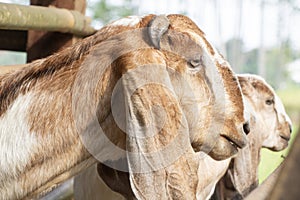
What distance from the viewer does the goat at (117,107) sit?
9.68 ft

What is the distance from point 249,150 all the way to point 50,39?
6.37 ft

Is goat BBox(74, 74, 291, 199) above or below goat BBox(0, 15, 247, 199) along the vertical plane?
below

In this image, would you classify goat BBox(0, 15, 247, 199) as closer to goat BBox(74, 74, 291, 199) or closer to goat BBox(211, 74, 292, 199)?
goat BBox(74, 74, 291, 199)

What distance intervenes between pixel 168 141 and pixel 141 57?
40cm

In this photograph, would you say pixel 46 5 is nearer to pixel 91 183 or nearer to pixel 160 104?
pixel 91 183

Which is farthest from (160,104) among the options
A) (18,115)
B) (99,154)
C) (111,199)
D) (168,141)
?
(111,199)

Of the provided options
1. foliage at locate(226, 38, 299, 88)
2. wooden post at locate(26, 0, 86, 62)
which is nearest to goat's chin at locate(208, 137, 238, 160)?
wooden post at locate(26, 0, 86, 62)

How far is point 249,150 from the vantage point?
5547 millimetres

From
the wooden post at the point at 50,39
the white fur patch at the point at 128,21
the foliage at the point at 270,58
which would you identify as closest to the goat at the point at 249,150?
the white fur patch at the point at 128,21

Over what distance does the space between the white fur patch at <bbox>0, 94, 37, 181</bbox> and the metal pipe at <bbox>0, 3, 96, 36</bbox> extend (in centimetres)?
110

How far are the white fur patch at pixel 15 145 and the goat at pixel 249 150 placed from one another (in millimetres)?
741

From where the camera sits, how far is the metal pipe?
398 centimetres

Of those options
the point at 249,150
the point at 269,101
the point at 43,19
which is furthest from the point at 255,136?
the point at 43,19

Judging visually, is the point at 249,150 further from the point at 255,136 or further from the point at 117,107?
the point at 117,107
